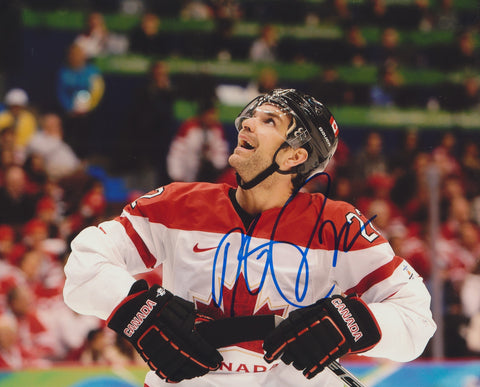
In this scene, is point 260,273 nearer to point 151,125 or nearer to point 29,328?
point 29,328

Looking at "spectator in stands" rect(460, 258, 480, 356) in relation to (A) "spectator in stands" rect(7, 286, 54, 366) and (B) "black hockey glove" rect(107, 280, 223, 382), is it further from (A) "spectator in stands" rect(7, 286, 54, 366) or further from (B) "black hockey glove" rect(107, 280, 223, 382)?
(B) "black hockey glove" rect(107, 280, 223, 382)

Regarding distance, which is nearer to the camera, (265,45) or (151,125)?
(151,125)

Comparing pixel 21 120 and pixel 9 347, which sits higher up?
pixel 21 120

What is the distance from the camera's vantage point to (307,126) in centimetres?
245

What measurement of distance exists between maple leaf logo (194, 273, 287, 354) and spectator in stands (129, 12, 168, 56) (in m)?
6.18

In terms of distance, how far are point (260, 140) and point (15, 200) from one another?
4242 millimetres

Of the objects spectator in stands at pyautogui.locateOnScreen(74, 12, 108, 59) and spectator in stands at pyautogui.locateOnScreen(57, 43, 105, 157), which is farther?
spectator in stands at pyautogui.locateOnScreen(74, 12, 108, 59)

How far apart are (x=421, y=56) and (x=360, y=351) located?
803cm

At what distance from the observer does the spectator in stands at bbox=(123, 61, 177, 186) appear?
6.68m

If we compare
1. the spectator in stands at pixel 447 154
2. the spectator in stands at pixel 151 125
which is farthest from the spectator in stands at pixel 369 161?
the spectator in stands at pixel 151 125

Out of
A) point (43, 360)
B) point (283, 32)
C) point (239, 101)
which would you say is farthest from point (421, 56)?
point (43, 360)

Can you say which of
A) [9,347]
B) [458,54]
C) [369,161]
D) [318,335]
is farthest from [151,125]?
[318,335]

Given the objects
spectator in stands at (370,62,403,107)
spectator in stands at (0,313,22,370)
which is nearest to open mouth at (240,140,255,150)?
spectator in stands at (0,313,22,370)

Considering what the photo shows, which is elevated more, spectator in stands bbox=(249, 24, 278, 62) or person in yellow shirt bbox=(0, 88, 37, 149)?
spectator in stands bbox=(249, 24, 278, 62)
